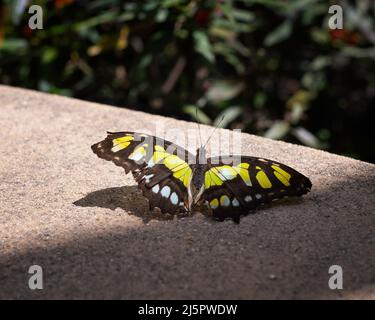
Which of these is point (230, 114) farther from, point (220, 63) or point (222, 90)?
point (220, 63)

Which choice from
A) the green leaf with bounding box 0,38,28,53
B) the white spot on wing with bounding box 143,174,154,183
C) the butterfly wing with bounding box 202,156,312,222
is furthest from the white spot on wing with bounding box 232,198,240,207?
the green leaf with bounding box 0,38,28,53

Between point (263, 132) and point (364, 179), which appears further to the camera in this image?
point (263, 132)

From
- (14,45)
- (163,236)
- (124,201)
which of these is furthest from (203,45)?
(163,236)

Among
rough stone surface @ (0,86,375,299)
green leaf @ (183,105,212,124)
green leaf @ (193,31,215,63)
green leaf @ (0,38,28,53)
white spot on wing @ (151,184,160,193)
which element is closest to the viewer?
rough stone surface @ (0,86,375,299)

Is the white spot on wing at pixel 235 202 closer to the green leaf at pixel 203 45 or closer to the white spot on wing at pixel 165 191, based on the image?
the white spot on wing at pixel 165 191

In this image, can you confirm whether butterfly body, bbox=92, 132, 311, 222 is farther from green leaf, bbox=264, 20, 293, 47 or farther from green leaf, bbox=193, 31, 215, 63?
green leaf, bbox=264, 20, 293, 47

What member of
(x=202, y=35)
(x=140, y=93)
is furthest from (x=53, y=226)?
(x=140, y=93)

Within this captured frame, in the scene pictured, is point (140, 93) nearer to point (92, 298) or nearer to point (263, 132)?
point (263, 132)
